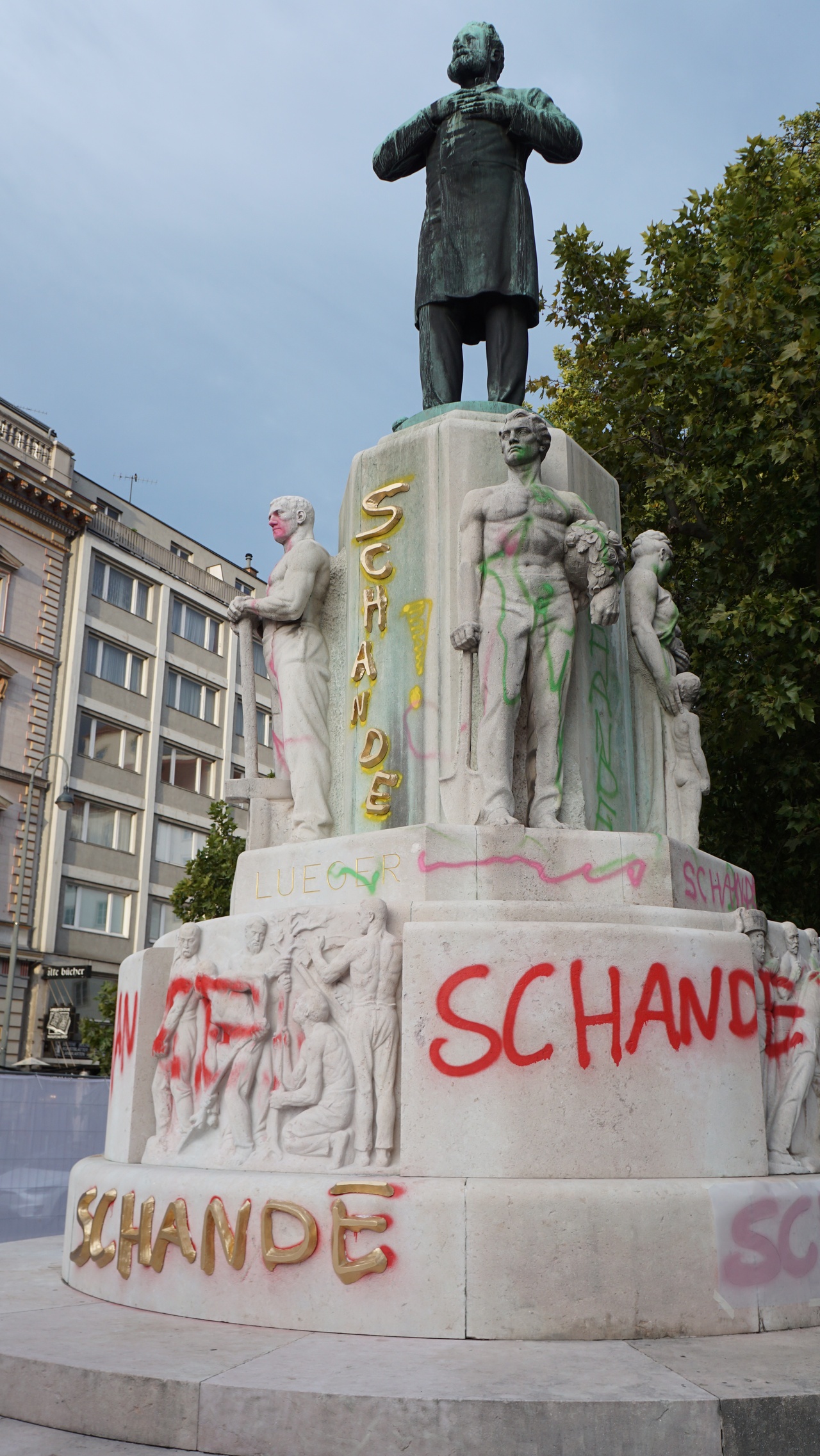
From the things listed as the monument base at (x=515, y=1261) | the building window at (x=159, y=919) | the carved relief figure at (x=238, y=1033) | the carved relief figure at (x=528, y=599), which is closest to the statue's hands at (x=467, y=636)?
the carved relief figure at (x=528, y=599)

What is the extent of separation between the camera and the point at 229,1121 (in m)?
6.04

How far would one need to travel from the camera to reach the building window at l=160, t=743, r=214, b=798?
43750 mm

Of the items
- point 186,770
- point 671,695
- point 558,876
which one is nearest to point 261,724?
point 186,770

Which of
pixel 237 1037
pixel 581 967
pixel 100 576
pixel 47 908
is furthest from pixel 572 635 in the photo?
pixel 100 576

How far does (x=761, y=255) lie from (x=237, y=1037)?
41.0 ft

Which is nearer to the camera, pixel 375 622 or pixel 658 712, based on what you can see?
pixel 375 622

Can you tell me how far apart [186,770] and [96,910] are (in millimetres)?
7517

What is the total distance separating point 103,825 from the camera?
132 ft

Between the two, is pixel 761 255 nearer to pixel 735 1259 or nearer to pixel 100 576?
pixel 735 1259

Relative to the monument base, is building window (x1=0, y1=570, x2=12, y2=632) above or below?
above

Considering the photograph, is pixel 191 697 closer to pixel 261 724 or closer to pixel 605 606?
pixel 261 724

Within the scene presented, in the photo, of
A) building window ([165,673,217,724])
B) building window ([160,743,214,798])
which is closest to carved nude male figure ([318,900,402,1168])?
building window ([160,743,214,798])

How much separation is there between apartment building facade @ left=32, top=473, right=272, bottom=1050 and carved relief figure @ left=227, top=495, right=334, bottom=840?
94.7ft

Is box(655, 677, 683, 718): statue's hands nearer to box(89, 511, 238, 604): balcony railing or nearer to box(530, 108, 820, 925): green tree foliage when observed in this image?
box(530, 108, 820, 925): green tree foliage
